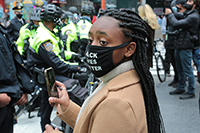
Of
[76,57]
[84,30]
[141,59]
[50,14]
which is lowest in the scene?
[76,57]

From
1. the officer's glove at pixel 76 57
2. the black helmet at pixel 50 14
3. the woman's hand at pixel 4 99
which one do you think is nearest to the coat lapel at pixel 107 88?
the woman's hand at pixel 4 99

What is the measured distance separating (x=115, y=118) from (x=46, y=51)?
236cm

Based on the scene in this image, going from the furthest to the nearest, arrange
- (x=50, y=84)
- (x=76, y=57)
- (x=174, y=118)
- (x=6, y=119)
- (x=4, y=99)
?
(x=76, y=57) < (x=174, y=118) < (x=6, y=119) < (x=4, y=99) < (x=50, y=84)

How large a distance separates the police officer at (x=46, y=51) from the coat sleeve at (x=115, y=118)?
7.57 ft

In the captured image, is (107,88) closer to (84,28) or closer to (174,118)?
(174,118)

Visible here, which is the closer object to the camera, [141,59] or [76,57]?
[141,59]

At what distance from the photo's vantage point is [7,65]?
7.25ft

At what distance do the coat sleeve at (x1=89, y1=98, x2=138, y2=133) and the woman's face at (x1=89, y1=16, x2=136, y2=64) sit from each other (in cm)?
30

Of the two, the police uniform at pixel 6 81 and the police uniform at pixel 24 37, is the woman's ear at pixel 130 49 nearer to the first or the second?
the police uniform at pixel 6 81

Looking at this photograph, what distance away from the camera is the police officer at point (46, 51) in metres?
3.24

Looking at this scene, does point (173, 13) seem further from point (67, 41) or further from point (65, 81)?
point (65, 81)

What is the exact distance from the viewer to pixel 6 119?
236 centimetres

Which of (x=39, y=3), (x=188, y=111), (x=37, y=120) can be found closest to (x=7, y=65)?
(x=37, y=120)

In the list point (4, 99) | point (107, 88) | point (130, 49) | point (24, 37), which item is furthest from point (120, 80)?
point (24, 37)
